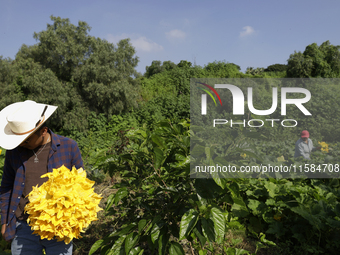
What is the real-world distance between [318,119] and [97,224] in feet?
35.4

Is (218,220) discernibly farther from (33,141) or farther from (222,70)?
(222,70)

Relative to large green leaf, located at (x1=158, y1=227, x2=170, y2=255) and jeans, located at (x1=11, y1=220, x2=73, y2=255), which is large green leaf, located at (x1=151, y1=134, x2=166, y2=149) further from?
jeans, located at (x1=11, y1=220, x2=73, y2=255)

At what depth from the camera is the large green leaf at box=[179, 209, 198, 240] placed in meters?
1.19

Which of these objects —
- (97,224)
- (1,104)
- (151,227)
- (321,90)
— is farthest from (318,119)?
(1,104)

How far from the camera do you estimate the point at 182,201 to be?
1.57m

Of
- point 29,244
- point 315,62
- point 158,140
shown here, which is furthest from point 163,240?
point 315,62

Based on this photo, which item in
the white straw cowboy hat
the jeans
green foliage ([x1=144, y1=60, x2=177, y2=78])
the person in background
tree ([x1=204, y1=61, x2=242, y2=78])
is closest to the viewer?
the white straw cowboy hat

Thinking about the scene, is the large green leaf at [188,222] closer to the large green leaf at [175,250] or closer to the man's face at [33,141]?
the large green leaf at [175,250]

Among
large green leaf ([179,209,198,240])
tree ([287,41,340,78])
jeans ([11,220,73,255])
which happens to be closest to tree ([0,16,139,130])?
jeans ([11,220,73,255])

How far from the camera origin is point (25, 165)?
184 cm

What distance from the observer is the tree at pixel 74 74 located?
8.17 m

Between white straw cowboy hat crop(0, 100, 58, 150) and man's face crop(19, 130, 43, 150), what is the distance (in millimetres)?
77

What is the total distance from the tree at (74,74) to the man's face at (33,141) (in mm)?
6716

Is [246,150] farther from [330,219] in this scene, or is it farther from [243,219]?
[243,219]
